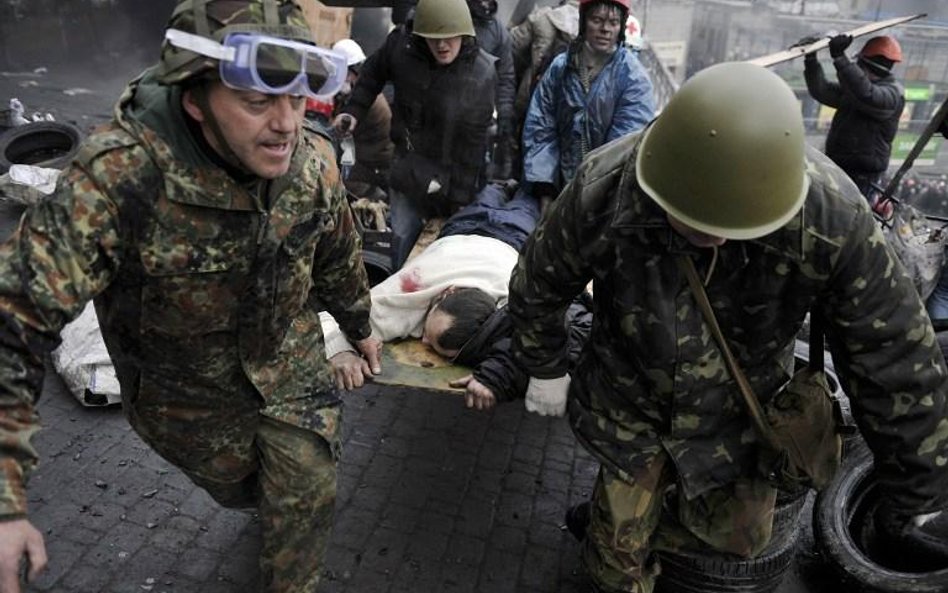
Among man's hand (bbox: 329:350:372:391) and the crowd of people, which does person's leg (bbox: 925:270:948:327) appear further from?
man's hand (bbox: 329:350:372:391)

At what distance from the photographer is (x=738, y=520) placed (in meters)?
2.62

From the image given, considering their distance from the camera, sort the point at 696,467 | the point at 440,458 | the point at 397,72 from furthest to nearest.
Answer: the point at 397,72 → the point at 440,458 → the point at 696,467

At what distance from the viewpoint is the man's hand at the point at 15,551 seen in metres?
1.79

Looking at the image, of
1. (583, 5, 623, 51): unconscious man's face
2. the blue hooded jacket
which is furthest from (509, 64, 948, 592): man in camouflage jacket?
(583, 5, 623, 51): unconscious man's face

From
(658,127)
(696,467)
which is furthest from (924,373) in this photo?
(658,127)

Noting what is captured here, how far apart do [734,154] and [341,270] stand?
4.74 ft

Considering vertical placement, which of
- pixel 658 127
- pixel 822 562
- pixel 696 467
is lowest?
pixel 822 562

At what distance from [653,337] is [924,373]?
0.75m

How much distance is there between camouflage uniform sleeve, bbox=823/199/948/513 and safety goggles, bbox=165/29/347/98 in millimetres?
1534

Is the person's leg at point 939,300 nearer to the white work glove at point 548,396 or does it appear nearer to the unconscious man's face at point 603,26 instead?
the unconscious man's face at point 603,26

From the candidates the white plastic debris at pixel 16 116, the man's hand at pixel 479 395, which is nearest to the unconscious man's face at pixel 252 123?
the man's hand at pixel 479 395

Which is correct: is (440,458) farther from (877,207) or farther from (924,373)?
(877,207)

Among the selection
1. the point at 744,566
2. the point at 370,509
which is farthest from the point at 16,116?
the point at 744,566

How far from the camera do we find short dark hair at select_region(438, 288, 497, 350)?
136 inches
